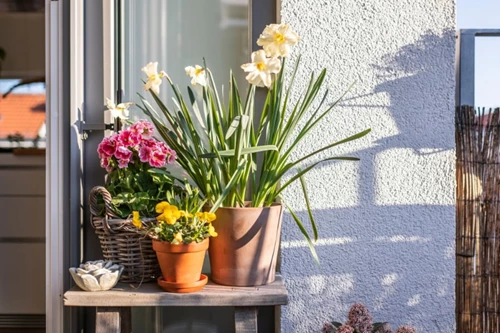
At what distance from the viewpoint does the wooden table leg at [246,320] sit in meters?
1.50

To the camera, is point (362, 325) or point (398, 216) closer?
point (362, 325)

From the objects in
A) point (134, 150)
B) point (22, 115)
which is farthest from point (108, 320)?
point (22, 115)

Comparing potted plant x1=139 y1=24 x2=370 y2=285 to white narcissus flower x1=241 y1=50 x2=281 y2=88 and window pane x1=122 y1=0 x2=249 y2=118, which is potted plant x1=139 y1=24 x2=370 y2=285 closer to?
white narcissus flower x1=241 y1=50 x2=281 y2=88

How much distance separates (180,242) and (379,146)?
0.80 metres

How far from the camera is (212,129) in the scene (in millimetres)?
1570

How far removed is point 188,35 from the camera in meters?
1.87

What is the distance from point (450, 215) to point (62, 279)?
1.42m

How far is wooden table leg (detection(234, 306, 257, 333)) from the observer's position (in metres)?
1.50

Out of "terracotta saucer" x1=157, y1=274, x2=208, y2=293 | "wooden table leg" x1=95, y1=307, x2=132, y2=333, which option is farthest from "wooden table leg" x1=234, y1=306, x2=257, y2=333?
"wooden table leg" x1=95, y1=307, x2=132, y2=333

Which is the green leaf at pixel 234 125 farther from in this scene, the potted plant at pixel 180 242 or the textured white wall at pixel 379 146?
the textured white wall at pixel 379 146

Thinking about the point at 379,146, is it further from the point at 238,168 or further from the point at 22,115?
the point at 22,115

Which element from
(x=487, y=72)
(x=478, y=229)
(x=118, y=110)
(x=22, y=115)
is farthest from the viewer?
(x=22, y=115)

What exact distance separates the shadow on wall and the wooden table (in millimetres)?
290

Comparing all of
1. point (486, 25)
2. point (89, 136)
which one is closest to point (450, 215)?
point (486, 25)
